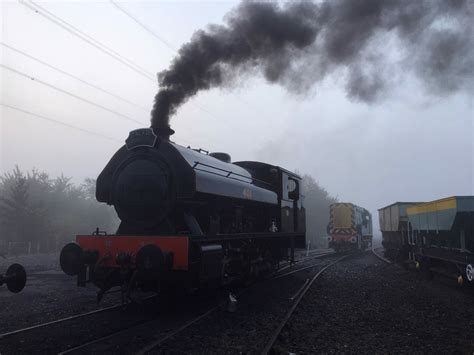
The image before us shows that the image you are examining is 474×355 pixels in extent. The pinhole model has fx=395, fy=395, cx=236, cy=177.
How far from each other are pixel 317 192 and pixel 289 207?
3968 cm

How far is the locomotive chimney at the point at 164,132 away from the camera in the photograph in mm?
7598

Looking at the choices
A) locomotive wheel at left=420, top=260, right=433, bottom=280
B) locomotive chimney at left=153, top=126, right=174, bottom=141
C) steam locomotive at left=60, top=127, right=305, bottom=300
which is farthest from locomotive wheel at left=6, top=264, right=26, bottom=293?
locomotive wheel at left=420, top=260, right=433, bottom=280

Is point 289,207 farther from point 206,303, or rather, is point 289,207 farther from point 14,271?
point 14,271

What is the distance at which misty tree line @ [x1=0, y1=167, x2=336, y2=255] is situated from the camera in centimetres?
2477

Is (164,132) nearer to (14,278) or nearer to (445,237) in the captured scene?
(14,278)

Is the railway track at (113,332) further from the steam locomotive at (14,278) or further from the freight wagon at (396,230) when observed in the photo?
the freight wagon at (396,230)

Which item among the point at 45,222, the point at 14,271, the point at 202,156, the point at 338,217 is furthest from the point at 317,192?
the point at 14,271

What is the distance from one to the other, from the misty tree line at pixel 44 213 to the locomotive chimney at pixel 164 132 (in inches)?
699

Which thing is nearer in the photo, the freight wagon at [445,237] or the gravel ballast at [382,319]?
the gravel ballast at [382,319]

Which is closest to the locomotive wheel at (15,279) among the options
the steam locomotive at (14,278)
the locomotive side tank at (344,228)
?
the steam locomotive at (14,278)

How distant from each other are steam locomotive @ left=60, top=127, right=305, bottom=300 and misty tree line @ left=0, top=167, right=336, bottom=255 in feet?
56.2

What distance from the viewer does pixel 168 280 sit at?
21.6ft

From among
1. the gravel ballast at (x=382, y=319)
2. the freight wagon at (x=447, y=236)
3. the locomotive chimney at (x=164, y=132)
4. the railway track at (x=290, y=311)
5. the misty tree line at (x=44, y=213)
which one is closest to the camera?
the railway track at (x=290, y=311)

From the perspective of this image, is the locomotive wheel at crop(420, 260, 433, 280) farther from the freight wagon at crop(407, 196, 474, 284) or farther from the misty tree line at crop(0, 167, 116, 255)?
the misty tree line at crop(0, 167, 116, 255)
